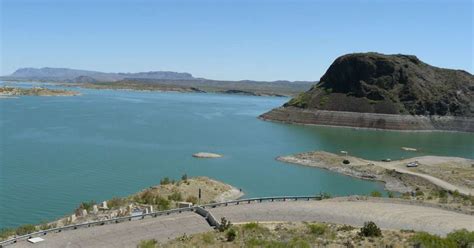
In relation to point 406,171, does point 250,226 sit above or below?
above

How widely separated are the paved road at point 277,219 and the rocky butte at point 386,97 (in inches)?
3826

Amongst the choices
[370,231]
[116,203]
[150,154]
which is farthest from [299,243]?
[150,154]

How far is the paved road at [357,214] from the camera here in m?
30.3

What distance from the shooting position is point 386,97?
14025cm

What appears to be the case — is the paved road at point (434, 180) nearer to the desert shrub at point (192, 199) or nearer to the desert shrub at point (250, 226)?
the desert shrub at point (192, 199)

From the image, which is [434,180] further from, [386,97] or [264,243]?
[386,97]

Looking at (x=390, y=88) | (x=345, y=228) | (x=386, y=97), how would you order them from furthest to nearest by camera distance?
(x=390, y=88)
(x=386, y=97)
(x=345, y=228)

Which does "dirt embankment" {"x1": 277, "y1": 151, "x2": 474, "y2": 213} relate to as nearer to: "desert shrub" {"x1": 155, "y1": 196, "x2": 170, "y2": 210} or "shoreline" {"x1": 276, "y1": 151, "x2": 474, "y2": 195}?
"shoreline" {"x1": 276, "y1": 151, "x2": 474, "y2": 195}

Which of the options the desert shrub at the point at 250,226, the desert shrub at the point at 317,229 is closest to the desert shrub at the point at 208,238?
the desert shrub at the point at 250,226

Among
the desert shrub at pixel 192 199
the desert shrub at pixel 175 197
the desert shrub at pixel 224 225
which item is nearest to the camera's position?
the desert shrub at pixel 224 225

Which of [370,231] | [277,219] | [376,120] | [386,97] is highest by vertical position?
[386,97]

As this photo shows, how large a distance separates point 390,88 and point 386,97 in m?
7.55

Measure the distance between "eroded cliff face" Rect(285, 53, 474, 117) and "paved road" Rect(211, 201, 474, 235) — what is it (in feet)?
338

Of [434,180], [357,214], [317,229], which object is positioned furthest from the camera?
[434,180]
